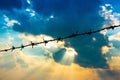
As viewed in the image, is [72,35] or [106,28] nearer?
[106,28]

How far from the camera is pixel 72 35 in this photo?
20.5 meters

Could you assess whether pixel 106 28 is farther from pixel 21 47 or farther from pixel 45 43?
pixel 21 47

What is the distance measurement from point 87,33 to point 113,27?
2068mm

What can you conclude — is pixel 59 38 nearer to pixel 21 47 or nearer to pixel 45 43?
pixel 45 43

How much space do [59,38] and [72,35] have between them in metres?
1.98

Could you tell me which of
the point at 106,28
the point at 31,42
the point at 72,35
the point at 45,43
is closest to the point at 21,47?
the point at 31,42

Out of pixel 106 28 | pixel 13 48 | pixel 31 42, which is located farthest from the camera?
pixel 13 48

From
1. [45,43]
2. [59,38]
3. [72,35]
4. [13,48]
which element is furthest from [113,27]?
[13,48]

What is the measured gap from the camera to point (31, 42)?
24000mm

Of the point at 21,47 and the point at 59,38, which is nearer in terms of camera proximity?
the point at 59,38

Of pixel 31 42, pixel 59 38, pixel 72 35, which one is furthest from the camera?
pixel 31 42

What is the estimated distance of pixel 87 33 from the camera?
65.2ft

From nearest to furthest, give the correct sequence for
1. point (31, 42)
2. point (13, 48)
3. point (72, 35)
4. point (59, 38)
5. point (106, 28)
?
1. point (106, 28)
2. point (72, 35)
3. point (59, 38)
4. point (31, 42)
5. point (13, 48)

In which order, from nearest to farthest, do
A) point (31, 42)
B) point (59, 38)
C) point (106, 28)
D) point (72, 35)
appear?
1. point (106, 28)
2. point (72, 35)
3. point (59, 38)
4. point (31, 42)
